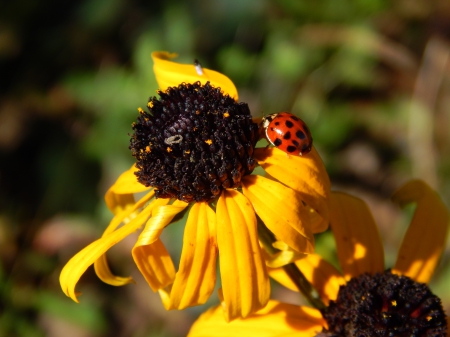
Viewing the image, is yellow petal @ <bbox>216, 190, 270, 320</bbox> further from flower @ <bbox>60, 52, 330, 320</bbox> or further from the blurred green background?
the blurred green background

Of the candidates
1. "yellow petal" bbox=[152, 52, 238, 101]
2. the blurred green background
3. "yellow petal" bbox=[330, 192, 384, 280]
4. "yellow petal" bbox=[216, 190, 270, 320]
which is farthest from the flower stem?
the blurred green background

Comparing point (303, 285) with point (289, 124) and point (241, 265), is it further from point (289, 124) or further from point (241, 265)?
point (289, 124)

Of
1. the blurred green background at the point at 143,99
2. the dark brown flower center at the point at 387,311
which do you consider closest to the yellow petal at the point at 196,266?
the dark brown flower center at the point at 387,311

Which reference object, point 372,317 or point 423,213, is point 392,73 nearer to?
point 423,213

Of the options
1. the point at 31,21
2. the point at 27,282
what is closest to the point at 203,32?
the point at 31,21

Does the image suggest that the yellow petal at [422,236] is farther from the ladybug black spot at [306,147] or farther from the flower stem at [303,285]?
the ladybug black spot at [306,147]
